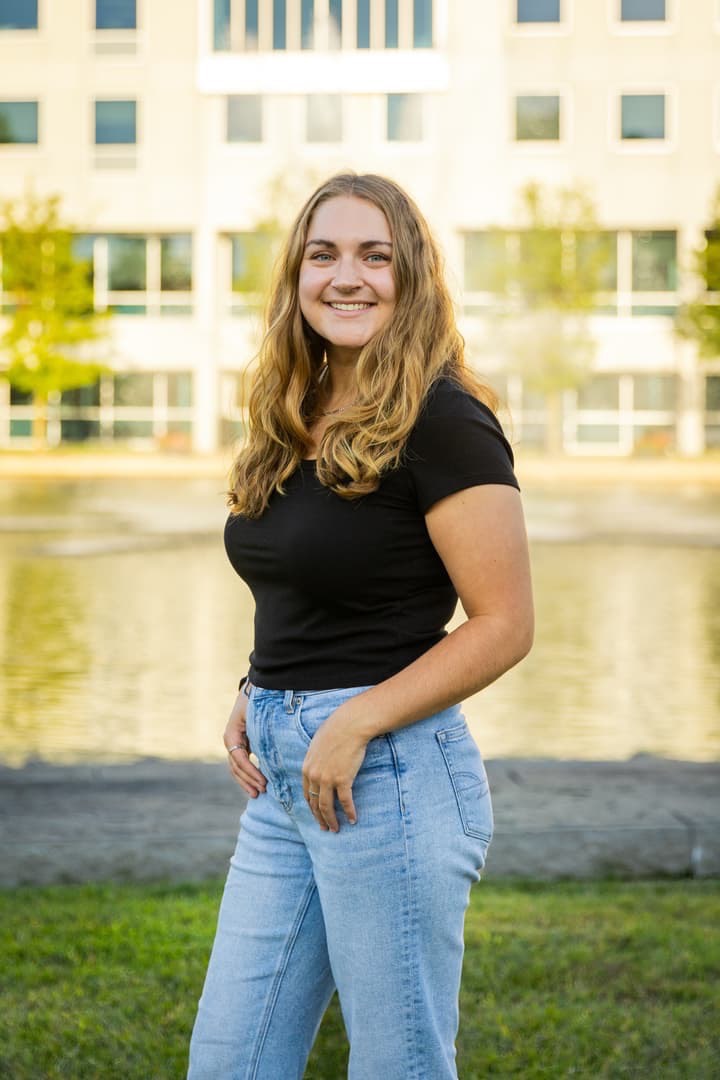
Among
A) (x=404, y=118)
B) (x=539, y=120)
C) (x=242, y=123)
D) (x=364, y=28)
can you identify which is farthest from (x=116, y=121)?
(x=539, y=120)

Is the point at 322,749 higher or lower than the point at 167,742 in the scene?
higher

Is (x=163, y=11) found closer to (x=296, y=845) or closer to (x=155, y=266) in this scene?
(x=155, y=266)

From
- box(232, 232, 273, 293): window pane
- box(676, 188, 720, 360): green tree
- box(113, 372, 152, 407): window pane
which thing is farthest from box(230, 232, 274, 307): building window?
box(676, 188, 720, 360): green tree

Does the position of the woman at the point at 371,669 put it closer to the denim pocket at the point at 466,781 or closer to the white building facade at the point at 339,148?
the denim pocket at the point at 466,781

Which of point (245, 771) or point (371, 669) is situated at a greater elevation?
point (371, 669)

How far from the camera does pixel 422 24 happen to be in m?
43.6

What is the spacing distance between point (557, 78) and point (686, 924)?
138 ft

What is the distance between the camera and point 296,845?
2.47 m

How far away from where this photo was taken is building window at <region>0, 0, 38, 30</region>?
44562mm

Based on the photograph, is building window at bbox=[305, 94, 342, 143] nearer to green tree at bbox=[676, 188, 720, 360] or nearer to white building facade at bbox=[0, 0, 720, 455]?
white building facade at bbox=[0, 0, 720, 455]

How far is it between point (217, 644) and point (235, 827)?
5637 mm

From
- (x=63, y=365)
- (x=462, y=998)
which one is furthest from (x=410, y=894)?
(x=63, y=365)

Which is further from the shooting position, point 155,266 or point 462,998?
point 155,266

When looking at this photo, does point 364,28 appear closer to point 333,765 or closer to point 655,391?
point 655,391
